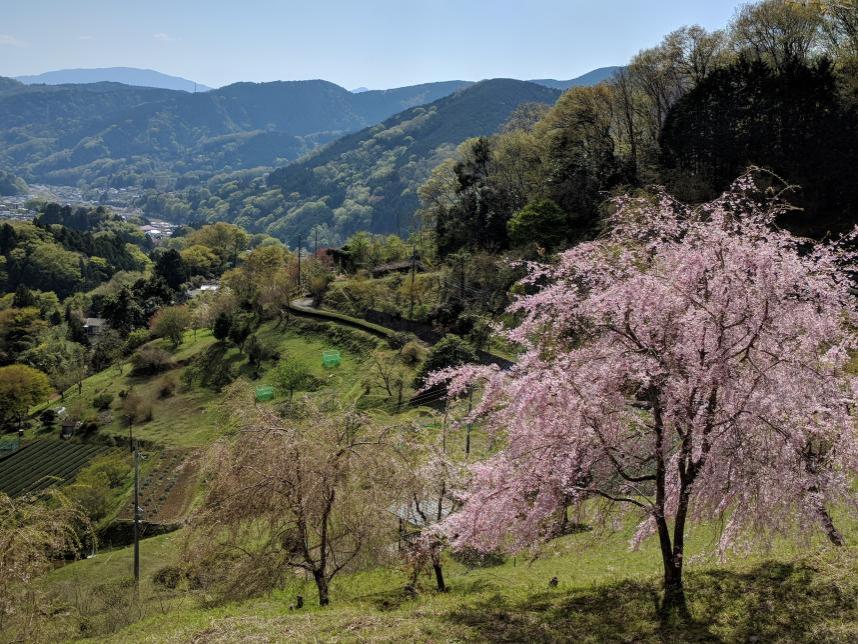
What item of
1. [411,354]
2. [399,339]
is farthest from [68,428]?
[411,354]

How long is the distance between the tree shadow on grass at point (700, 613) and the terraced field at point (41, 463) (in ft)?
110

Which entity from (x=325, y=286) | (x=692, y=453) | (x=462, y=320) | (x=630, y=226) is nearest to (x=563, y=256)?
(x=630, y=226)

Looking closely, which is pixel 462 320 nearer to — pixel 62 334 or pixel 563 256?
pixel 563 256

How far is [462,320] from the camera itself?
124 feet

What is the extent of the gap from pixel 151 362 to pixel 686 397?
4836cm

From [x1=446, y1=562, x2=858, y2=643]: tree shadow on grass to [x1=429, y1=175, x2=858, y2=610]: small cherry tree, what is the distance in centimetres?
54

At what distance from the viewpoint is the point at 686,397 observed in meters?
7.80

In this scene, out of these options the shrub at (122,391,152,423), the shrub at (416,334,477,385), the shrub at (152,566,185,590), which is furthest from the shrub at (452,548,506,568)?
the shrub at (122,391,152,423)

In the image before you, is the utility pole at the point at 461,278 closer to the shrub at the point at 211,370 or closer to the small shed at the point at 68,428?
the shrub at the point at 211,370

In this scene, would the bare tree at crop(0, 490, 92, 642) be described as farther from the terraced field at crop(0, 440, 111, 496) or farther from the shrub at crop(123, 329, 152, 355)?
the shrub at crop(123, 329, 152, 355)

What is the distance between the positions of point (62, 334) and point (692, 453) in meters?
72.4

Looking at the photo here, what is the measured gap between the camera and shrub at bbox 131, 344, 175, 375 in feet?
162

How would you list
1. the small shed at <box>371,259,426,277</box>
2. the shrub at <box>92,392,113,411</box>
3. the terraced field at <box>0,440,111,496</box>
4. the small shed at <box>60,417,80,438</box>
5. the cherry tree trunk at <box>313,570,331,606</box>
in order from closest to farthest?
the cherry tree trunk at <box>313,570,331,606</box>
the terraced field at <box>0,440,111,496</box>
the small shed at <box>60,417,80,438</box>
the shrub at <box>92,392,113,411</box>
the small shed at <box>371,259,426,277</box>

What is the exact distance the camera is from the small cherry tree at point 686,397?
7.72 metres
